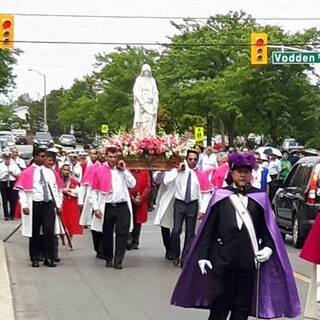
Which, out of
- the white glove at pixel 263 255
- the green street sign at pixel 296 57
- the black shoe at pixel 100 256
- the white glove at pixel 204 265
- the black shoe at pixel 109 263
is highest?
the green street sign at pixel 296 57

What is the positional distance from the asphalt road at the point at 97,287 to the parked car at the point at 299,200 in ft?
1.71

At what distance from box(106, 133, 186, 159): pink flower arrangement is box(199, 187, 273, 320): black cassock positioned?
633cm

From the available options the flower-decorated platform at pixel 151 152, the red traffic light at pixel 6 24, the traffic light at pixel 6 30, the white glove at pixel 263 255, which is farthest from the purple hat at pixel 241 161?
the red traffic light at pixel 6 24

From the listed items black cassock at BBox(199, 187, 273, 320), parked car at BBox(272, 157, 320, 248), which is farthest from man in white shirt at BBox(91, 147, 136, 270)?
black cassock at BBox(199, 187, 273, 320)

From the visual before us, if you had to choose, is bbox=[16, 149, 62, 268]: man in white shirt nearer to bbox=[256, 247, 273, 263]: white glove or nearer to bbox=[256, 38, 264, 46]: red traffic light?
bbox=[256, 247, 273, 263]: white glove

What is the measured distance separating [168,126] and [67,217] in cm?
3789

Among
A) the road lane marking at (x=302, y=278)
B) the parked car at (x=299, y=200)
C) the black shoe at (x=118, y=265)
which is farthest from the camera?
the parked car at (x=299, y=200)

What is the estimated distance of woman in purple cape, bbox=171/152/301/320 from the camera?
7191mm

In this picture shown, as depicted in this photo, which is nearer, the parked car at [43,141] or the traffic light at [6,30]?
the parked car at [43,141]

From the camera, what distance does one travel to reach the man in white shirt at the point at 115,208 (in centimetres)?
1308

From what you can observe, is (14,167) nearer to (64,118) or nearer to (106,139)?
(106,139)

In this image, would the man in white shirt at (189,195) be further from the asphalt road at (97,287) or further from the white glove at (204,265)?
the white glove at (204,265)

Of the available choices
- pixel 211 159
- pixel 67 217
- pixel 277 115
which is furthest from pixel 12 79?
pixel 67 217

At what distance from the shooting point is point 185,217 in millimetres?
13422
